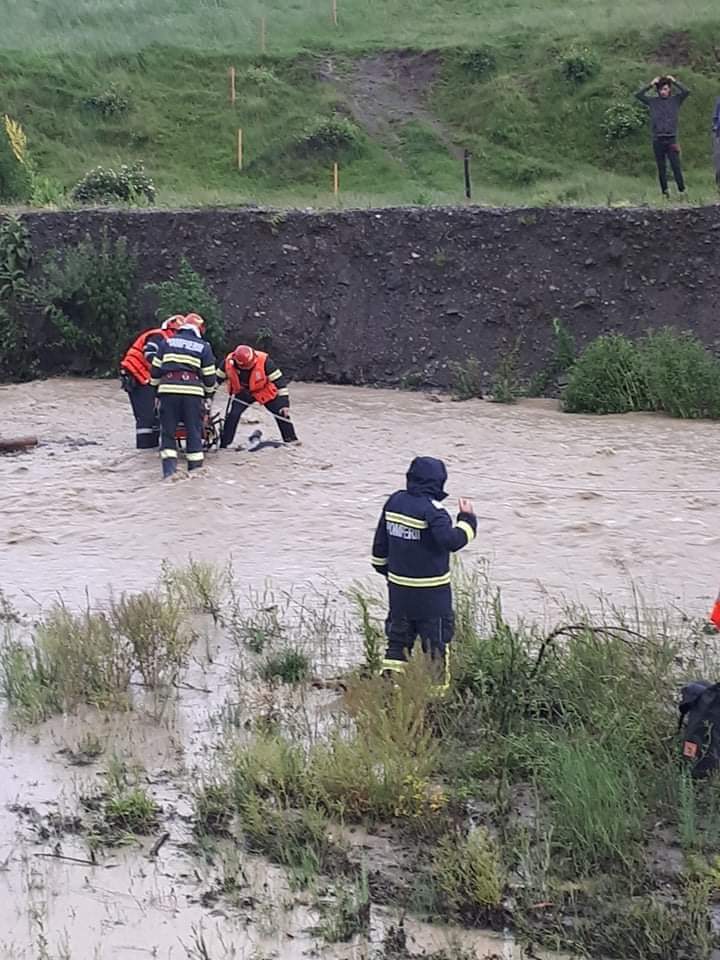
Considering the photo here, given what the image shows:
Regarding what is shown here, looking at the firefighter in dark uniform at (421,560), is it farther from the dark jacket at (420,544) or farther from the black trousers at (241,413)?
the black trousers at (241,413)

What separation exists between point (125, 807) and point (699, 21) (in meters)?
30.0

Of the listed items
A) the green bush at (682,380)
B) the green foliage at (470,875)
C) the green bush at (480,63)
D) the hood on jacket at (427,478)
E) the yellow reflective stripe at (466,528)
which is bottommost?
the green foliage at (470,875)

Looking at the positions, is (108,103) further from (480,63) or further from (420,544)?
(420,544)

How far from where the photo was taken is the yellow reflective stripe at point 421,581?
7504 mm

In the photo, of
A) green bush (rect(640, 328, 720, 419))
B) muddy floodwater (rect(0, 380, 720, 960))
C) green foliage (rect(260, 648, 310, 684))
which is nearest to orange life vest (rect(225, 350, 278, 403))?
muddy floodwater (rect(0, 380, 720, 960))

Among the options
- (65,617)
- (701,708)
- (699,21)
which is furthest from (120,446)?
(699,21)


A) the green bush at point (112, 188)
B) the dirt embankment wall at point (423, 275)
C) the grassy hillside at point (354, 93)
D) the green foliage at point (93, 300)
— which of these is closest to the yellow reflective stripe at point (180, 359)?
the dirt embankment wall at point (423, 275)

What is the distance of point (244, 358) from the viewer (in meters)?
14.4

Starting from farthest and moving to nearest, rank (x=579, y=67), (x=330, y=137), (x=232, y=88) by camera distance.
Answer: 1. (x=232, y=88)
2. (x=579, y=67)
3. (x=330, y=137)

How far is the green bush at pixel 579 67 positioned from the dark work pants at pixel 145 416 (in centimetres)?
1944

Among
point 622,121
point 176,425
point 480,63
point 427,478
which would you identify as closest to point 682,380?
point 176,425

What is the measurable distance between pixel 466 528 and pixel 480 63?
27.5m

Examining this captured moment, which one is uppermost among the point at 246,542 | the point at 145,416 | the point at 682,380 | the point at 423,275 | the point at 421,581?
the point at 423,275

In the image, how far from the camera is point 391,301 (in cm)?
2052
